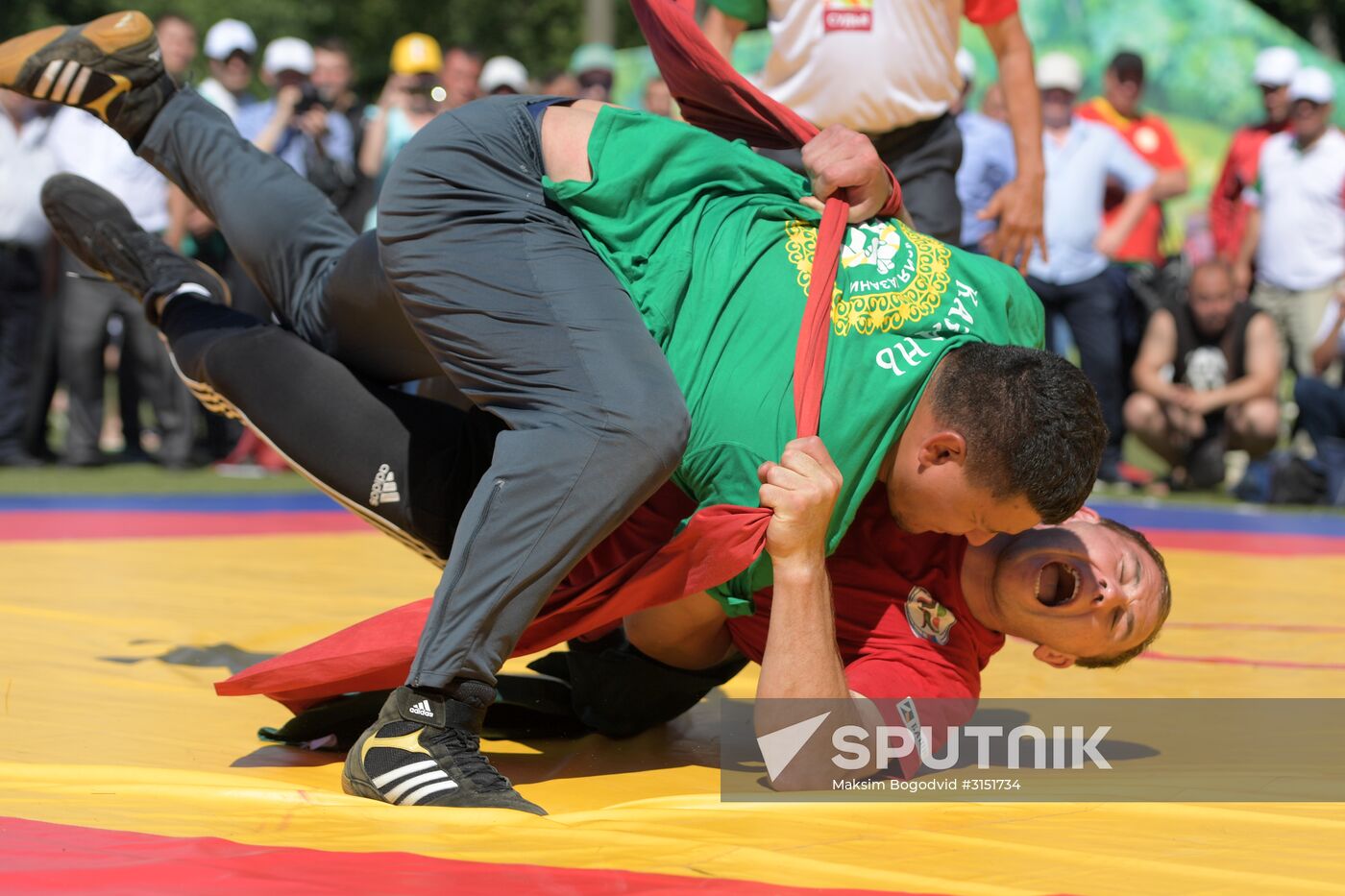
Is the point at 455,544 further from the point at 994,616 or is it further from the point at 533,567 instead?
the point at 994,616

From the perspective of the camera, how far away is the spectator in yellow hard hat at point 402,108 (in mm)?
9352

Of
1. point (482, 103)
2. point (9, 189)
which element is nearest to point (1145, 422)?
point (9, 189)

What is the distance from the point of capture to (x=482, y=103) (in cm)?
308

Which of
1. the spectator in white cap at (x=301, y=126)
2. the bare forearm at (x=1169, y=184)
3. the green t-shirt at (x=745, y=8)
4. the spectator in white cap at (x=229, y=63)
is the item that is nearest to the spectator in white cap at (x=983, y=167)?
the bare forearm at (x=1169, y=184)

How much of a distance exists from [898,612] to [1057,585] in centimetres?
29

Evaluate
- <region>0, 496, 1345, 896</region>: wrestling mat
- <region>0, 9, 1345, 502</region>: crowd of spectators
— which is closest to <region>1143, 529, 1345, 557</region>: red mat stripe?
<region>0, 496, 1345, 896</region>: wrestling mat

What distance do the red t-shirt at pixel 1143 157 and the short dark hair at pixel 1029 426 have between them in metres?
7.18

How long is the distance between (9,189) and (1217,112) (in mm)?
10080

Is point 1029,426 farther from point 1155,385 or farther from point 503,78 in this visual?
point 503,78

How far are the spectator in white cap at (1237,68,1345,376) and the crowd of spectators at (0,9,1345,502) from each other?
0.04ft

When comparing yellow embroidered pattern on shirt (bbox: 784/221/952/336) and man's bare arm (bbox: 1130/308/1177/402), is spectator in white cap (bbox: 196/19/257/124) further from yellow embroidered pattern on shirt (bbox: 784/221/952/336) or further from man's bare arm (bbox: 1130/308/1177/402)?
yellow embroidered pattern on shirt (bbox: 784/221/952/336)

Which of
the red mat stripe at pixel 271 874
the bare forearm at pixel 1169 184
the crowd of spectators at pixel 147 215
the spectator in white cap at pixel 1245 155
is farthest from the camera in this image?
the spectator in white cap at pixel 1245 155

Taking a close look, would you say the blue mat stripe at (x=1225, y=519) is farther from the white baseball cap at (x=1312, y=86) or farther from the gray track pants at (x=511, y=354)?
the gray track pants at (x=511, y=354)

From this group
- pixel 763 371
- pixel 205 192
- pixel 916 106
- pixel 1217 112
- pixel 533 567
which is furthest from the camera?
pixel 1217 112
